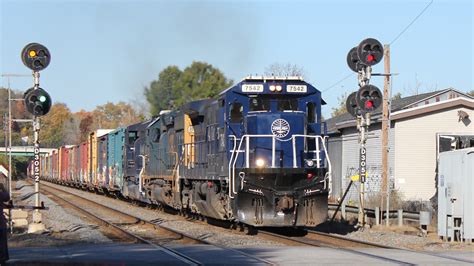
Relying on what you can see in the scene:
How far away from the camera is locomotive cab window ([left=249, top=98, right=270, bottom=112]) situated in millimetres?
18422

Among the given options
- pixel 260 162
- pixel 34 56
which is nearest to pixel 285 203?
pixel 260 162

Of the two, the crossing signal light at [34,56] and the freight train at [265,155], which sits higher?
the crossing signal light at [34,56]

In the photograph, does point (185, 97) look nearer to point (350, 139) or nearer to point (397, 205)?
point (350, 139)

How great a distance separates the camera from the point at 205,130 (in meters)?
21.2

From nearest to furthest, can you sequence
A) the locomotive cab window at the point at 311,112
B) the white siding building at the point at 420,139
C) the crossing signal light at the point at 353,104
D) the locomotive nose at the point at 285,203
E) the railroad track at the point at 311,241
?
the railroad track at the point at 311,241 → the locomotive nose at the point at 285,203 → the locomotive cab window at the point at 311,112 → the crossing signal light at the point at 353,104 → the white siding building at the point at 420,139

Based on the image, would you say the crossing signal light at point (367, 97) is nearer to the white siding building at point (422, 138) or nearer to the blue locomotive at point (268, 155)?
the blue locomotive at point (268, 155)

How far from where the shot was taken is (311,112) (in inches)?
738

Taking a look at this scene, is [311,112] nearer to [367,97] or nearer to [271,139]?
[271,139]

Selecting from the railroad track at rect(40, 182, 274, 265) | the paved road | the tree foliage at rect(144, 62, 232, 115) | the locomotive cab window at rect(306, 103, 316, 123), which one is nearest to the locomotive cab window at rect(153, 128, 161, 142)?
the railroad track at rect(40, 182, 274, 265)

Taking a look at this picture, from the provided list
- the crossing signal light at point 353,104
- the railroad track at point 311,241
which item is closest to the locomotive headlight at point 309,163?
the railroad track at point 311,241

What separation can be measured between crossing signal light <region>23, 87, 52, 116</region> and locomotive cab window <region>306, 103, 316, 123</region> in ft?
21.4

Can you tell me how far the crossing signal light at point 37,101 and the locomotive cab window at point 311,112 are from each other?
651 cm

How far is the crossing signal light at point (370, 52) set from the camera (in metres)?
20.6

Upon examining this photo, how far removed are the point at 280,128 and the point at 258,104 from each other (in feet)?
3.01
